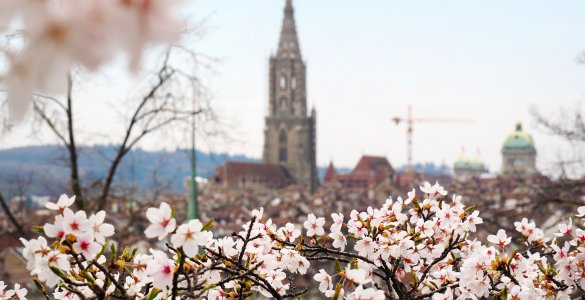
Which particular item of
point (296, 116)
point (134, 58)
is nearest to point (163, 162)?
point (134, 58)

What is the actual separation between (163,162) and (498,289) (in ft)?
30.0

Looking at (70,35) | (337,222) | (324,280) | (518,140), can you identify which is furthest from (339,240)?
(518,140)

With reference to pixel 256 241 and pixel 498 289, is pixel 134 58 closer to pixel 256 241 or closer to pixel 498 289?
pixel 256 241

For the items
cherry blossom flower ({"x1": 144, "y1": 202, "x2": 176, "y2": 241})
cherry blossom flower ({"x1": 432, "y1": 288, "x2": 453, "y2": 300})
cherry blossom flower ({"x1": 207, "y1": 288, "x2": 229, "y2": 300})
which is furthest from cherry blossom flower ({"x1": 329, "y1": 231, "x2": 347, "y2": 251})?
cherry blossom flower ({"x1": 144, "y1": 202, "x2": 176, "y2": 241})

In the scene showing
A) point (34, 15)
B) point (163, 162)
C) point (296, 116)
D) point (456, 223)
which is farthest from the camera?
point (296, 116)

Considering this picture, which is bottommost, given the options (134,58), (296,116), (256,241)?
(256,241)

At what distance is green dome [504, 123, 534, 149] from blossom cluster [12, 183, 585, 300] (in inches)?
5019

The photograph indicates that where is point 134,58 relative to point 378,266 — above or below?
above

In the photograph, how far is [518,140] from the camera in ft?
410

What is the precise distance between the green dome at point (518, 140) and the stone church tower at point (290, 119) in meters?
48.1

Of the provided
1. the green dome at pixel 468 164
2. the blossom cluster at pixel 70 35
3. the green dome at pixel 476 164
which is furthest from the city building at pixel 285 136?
the blossom cluster at pixel 70 35

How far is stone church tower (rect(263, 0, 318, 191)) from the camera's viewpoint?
9925 cm

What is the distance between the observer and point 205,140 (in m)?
8.58

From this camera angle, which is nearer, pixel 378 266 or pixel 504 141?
pixel 378 266
